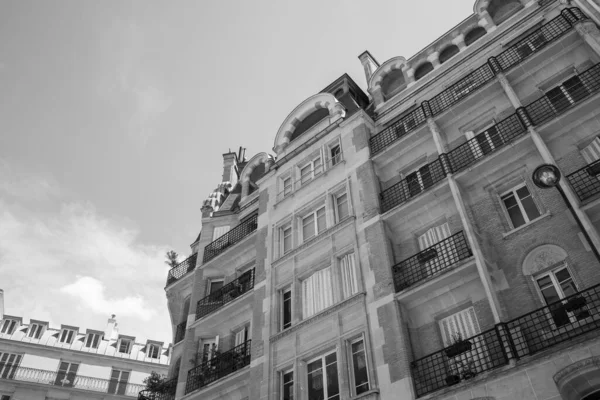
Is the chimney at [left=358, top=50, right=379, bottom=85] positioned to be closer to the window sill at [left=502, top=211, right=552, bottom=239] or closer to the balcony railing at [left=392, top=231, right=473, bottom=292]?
the balcony railing at [left=392, top=231, right=473, bottom=292]

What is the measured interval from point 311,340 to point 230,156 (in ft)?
59.4

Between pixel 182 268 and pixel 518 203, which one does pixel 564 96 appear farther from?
pixel 182 268

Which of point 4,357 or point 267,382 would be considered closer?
point 267,382

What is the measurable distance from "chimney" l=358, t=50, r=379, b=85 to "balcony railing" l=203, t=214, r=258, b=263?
959cm

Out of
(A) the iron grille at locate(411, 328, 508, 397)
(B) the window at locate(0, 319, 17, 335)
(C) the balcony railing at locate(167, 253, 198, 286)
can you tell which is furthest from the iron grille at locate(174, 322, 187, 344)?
(B) the window at locate(0, 319, 17, 335)

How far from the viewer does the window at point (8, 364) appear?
39.0 meters

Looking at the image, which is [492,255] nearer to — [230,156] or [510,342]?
[510,342]

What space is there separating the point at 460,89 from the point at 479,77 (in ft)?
2.59

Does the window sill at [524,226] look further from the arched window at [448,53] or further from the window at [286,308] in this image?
the arched window at [448,53]

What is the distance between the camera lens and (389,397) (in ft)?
49.0

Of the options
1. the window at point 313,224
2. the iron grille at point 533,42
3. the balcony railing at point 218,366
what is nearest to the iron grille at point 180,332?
the balcony railing at point 218,366

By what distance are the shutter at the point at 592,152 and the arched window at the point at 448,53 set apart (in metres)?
9.45

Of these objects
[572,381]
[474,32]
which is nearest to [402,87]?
[474,32]

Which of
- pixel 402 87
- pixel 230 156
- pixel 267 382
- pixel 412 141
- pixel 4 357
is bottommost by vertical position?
pixel 267 382
